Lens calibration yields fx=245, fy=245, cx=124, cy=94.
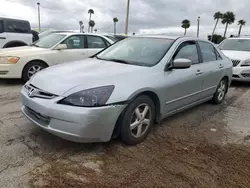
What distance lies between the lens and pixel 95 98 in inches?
110

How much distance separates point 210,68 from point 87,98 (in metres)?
2.89

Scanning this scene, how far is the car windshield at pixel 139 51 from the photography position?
3.76 metres

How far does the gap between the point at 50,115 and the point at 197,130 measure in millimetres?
2387

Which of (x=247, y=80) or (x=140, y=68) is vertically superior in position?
(x=140, y=68)

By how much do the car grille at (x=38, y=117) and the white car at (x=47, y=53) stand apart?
11.5 ft

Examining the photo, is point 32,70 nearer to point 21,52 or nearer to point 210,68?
point 21,52

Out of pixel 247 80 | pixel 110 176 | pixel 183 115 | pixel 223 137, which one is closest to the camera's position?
pixel 110 176

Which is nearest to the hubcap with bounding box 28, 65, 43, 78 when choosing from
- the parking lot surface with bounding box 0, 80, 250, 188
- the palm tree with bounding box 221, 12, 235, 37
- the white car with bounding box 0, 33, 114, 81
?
the white car with bounding box 0, 33, 114, 81

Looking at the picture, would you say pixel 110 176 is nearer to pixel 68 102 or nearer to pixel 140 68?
pixel 68 102

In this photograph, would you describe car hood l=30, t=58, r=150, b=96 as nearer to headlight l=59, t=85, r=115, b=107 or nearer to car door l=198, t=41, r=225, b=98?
headlight l=59, t=85, r=115, b=107

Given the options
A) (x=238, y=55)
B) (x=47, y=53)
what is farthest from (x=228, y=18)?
(x=47, y=53)

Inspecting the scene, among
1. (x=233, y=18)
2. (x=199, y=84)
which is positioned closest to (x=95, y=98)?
(x=199, y=84)

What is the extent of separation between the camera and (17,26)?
991 cm

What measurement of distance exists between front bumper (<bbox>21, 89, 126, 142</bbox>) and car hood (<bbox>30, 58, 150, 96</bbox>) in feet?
0.65
